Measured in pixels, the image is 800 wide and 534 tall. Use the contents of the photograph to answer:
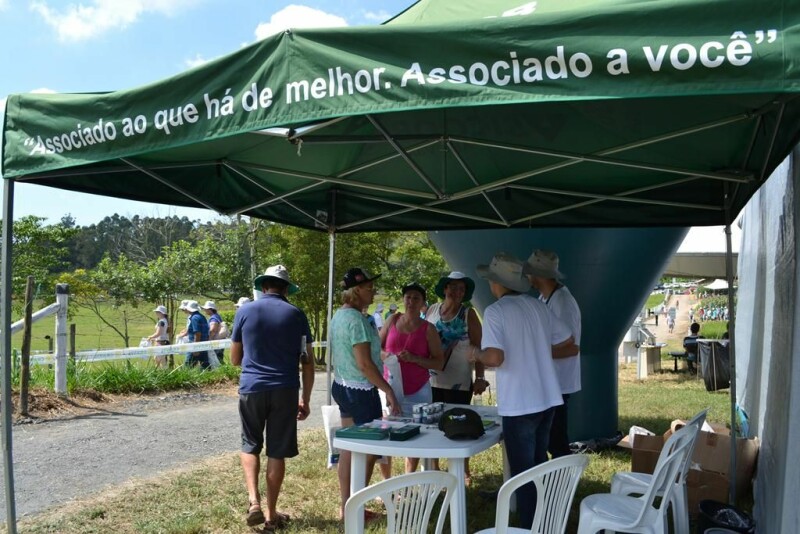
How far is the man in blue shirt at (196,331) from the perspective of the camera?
12922 mm

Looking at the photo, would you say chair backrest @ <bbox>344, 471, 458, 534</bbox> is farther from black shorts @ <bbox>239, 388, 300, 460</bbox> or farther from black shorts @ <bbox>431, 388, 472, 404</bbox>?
black shorts @ <bbox>431, 388, 472, 404</bbox>

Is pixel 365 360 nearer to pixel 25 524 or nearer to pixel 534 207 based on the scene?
pixel 534 207

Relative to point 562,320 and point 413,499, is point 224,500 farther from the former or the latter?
point 413,499

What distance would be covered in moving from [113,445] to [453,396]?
4.22m

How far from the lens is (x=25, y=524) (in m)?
4.88

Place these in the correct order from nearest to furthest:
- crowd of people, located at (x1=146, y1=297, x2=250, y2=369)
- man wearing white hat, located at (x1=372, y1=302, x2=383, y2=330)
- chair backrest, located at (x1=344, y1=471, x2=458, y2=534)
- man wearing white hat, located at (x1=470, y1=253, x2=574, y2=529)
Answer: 1. chair backrest, located at (x1=344, y1=471, x2=458, y2=534)
2. man wearing white hat, located at (x1=470, y1=253, x2=574, y2=529)
3. crowd of people, located at (x1=146, y1=297, x2=250, y2=369)
4. man wearing white hat, located at (x1=372, y1=302, x2=383, y2=330)

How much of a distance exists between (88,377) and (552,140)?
28.2 ft

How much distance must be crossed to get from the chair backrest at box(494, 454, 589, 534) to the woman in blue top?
4.98 ft

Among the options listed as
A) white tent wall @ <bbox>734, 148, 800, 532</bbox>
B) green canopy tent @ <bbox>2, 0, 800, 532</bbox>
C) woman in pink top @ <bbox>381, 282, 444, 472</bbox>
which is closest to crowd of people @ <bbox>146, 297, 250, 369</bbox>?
green canopy tent @ <bbox>2, 0, 800, 532</bbox>

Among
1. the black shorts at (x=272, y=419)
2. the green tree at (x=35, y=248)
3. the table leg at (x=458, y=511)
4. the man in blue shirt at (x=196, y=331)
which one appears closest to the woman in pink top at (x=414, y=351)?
Result: the black shorts at (x=272, y=419)

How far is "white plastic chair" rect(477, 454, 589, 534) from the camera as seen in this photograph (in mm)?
2648

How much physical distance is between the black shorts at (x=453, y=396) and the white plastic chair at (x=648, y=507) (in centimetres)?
189

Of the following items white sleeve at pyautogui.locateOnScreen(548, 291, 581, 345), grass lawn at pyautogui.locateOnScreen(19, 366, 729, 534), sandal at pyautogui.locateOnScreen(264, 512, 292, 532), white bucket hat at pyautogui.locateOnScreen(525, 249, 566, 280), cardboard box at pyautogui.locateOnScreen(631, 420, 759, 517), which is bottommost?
grass lawn at pyautogui.locateOnScreen(19, 366, 729, 534)

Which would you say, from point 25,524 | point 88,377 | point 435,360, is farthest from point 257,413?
point 88,377
